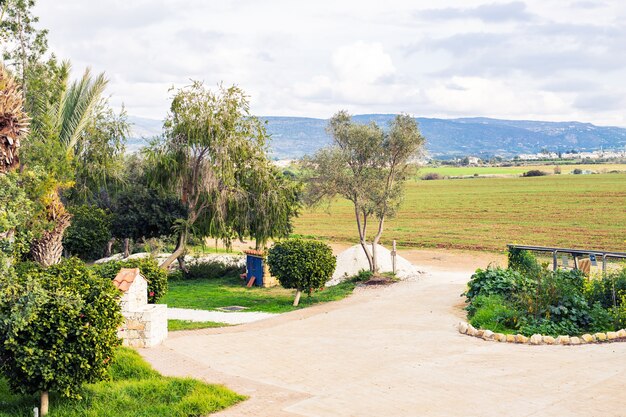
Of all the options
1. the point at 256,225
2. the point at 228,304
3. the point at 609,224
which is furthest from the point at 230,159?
the point at 609,224

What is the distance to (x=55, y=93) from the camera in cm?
2061

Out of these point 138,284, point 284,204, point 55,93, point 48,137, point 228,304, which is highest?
Result: point 55,93

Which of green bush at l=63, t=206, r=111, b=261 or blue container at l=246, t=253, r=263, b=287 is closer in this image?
blue container at l=246, t=253, r=263, b=287

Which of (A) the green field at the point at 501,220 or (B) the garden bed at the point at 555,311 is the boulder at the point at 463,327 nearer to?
(B) the garden bed at the point at 555,311

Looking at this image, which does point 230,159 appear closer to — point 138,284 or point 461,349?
point 138,284

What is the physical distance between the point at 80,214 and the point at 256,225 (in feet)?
25.5

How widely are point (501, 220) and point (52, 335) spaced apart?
4814 cm

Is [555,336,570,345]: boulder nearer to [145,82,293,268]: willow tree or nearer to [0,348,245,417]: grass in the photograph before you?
[0,348,245,417]: grass

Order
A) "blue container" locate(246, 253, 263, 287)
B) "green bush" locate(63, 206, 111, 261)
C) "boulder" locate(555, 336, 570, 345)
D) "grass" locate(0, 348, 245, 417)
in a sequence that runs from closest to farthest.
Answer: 1. "grass" locate(0, 348, 245, 417)
2. "boulder" locate(555, 336, 570, 345)
3. "blue container" locate(246, 253, 263, 287)
4. "green bush" locate(63, 206, 111, 261)

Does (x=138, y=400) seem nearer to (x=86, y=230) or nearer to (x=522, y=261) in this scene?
(x=522, y=261)

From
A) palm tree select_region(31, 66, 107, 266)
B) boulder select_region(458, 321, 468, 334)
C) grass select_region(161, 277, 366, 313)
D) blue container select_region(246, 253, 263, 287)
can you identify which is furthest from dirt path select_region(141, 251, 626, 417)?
blue container select_region(246, 253, 263, 287)

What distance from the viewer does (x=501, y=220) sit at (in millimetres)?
54750

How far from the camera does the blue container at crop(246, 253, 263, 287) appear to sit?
88.4ft

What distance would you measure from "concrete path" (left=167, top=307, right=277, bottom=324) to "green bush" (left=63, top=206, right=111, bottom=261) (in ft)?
30.5
